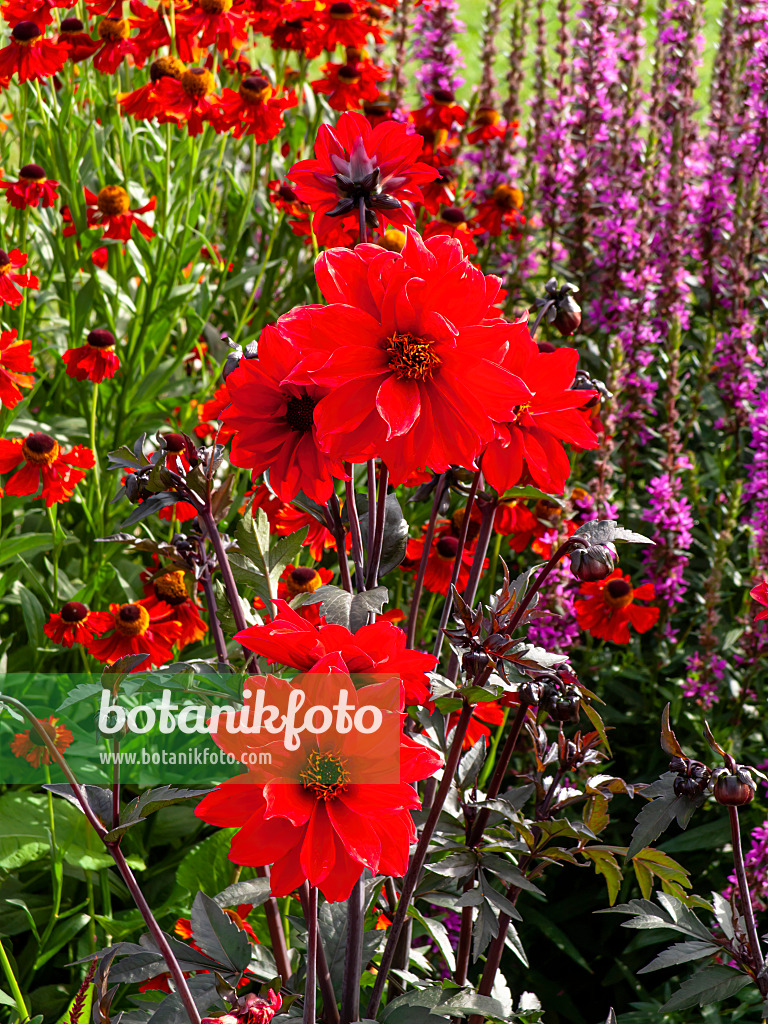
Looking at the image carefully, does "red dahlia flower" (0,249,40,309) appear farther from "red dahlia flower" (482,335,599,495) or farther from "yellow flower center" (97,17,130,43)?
"red dahlia flower" (482,335,599,495)

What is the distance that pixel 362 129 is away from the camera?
1099 mm

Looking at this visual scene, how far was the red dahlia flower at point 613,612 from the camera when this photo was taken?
1729 millimetres

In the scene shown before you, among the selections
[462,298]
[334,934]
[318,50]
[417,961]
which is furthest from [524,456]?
[318,50]

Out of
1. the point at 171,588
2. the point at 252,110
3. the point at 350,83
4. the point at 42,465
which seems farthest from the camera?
the point at 350,83

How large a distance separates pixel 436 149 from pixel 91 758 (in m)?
2.07

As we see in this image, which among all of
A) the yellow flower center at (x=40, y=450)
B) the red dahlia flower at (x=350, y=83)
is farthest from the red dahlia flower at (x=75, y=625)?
the red dahlia flower at (x=350, y=83)

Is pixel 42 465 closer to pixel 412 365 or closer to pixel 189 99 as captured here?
pixel 189 99

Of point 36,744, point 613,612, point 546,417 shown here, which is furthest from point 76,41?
point 546,417

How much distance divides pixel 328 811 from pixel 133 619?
1.05 meters

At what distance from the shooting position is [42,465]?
1905 mm

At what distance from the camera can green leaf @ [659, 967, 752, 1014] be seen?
3.41 feet

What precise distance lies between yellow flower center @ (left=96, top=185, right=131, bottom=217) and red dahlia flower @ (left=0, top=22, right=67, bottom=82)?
312 millimetres

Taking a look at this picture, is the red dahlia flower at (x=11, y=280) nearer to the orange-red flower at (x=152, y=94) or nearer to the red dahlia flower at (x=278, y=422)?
the orange-red flower at (x=152, y=94)

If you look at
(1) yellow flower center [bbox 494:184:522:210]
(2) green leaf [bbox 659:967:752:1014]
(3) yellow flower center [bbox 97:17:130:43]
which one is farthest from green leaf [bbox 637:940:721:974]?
(3) yellow flower center [bbox 97:17:130:43]
